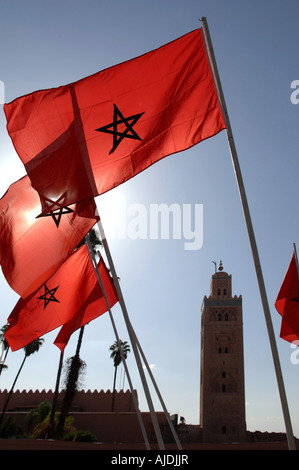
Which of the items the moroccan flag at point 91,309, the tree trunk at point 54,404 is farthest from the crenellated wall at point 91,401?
the moroccan flag at point 91,309

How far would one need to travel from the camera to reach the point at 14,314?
34.4 ft

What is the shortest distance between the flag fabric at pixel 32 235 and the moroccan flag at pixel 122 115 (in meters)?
0.83

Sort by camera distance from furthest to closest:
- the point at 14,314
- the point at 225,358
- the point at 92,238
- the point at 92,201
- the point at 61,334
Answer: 1. the point at 225,358
2. the point at 92,238
3. the point at 61,334
4. the point at 14,314
5. the point at 92,201

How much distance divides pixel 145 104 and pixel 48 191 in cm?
227

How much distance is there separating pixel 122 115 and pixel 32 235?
9.07 ft

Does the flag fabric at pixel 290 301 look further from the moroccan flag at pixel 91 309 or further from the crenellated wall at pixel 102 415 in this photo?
the crenellated wall at pixel 102 415

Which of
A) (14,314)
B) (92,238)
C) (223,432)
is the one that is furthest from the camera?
(223,432)

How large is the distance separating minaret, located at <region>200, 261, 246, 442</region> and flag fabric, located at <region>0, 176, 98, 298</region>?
44.4m

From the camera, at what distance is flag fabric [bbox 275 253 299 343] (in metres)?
11.4

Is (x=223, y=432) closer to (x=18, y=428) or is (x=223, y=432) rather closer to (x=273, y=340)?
(x=18, y=428)

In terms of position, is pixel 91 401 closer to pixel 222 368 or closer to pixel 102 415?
pixel 102 415

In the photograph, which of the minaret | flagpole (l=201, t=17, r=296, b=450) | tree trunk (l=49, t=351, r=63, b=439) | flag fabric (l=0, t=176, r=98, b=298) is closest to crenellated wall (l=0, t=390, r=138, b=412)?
the minaret

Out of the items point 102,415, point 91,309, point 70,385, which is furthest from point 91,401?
point 91,309
